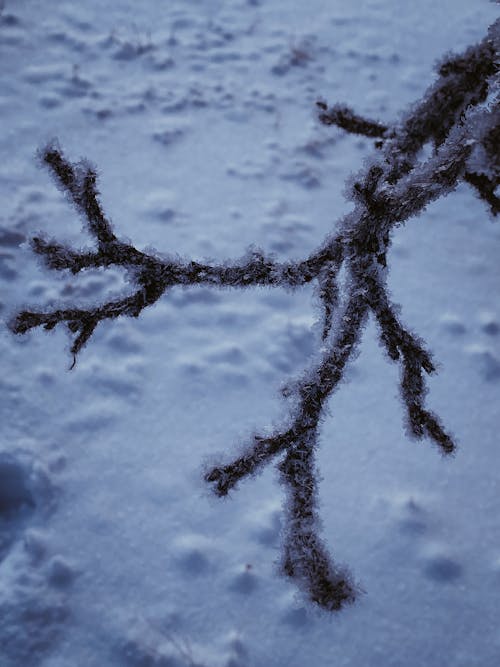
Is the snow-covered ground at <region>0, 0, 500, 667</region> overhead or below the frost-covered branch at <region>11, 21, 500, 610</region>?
below

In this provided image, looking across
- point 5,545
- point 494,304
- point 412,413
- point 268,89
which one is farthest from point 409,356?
point 268,89

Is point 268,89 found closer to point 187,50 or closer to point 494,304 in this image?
point 187,50

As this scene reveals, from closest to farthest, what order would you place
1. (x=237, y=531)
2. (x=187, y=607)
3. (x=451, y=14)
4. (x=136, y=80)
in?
1. (x=187, y=607)
2. (x=237, y=531)
3. (x=136, y=80)
4. (x=451, y=14)

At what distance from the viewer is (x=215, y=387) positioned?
2881 millimetres

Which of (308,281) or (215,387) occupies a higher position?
(308,281)

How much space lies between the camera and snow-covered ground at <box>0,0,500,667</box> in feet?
6.93

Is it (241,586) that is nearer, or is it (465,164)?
(465,164)

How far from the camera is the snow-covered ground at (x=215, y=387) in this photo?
6.93 ft

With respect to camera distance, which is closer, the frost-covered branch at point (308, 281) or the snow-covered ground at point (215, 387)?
the frost-covered branch at point (308, 281)

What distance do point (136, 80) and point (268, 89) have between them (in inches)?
41.9

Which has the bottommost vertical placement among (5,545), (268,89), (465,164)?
(5,545)

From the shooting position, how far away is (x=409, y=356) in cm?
105

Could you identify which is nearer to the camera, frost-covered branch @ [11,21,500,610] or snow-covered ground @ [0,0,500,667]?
frost-covered branch @ [11,21,500,610]

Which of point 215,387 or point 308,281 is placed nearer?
point 308,281
